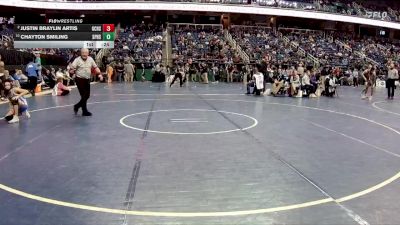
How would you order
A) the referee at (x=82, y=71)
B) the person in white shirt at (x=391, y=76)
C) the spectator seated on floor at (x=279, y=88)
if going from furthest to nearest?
1. the spectator seated on floor at (x=279, y=88)
2. the person in white shirt at (x=391, y=76)
3. the referee at (x=82, y=71)

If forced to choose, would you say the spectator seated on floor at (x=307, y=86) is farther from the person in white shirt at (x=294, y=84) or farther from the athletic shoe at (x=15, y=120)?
the athletic shoe at (x=15, y=120)

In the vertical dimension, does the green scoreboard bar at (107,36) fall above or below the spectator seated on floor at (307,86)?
above

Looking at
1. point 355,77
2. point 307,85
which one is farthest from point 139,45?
point 307,85

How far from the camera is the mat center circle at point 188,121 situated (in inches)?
351

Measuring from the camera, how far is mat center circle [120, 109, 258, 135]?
29.2 feet

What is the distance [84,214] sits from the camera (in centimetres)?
412

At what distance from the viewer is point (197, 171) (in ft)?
18.6
